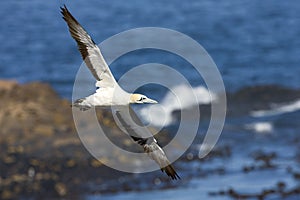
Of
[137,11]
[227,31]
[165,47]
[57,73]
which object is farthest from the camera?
[137,11]

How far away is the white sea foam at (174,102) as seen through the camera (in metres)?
27.2

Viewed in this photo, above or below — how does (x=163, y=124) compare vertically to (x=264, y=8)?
below

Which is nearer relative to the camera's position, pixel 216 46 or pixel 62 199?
pixel 62 199

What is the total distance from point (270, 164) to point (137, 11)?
1317 inches

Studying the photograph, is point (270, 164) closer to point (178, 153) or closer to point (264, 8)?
point (178, 153)

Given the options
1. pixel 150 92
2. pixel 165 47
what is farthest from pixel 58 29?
pixel 150 92

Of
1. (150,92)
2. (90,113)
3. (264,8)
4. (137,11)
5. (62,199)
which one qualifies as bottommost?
(62,199)

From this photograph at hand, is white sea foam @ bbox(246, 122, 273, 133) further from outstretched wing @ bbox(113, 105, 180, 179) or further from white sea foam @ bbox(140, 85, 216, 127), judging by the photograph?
outstretched wing @ bbox(113, 105, 180, 179)

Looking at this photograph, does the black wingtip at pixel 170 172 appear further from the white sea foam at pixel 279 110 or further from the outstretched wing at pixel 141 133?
the white sea foam at pixel 279 110

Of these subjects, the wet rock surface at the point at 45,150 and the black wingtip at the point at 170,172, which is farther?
the wet rock surface at the point at 45,150

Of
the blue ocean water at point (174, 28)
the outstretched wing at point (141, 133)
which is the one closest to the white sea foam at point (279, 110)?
the blue ocean water at point (174, 28)

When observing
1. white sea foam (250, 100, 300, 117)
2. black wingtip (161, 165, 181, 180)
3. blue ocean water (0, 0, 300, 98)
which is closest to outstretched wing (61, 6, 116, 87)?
black wingtip (161, 165, 181, 180)

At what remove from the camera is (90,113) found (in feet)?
Result: 79.4

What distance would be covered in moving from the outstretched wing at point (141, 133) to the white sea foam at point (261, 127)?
12032 millimetres
